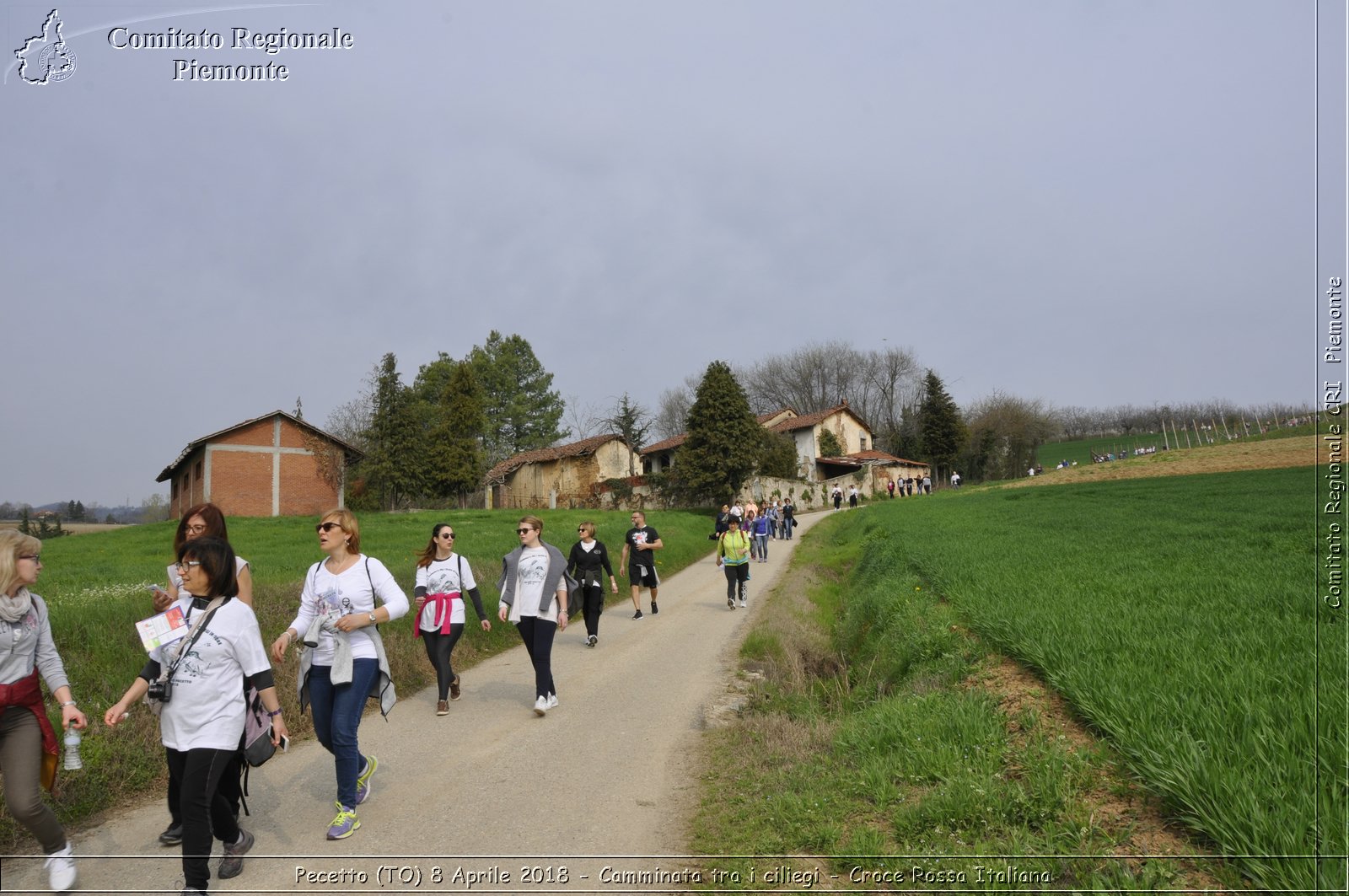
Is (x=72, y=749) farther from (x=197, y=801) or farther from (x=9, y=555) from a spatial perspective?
(x=9, y=555)

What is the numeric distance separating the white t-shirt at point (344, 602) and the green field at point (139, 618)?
2.14 m

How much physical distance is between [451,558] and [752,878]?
553 centimetres

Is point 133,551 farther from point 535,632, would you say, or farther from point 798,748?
point 798,748

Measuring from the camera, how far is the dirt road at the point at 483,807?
164 inches

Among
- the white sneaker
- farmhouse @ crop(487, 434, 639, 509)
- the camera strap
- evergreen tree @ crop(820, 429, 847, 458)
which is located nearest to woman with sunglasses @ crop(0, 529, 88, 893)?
the white sneaker

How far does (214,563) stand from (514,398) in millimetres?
71829

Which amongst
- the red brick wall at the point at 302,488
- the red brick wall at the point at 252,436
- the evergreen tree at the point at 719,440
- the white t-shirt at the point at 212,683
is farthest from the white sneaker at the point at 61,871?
the evergreen tree at the point at 719,440

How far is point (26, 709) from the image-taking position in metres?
4.11

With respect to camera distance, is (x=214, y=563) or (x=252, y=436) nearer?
(x=214, y=563)

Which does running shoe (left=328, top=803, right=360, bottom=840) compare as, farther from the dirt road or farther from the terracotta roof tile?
the terracotta roof tile

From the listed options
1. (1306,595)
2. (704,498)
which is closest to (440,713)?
(1306,595)

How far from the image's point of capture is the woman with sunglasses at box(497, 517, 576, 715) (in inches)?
302

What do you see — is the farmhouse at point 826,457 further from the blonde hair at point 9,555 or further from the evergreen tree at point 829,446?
the blonde hair at point 9,555

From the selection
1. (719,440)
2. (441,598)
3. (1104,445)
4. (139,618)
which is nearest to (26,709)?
(441,598)
